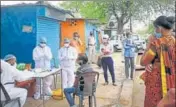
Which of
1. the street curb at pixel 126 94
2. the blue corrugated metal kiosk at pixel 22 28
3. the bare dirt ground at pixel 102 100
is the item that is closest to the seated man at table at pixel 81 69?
the bare dirt ground at pixel 102 100

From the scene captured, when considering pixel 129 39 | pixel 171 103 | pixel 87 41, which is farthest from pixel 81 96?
pixel 87 41

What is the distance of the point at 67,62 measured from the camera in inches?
287

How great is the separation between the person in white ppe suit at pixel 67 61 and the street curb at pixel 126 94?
1.35 meters

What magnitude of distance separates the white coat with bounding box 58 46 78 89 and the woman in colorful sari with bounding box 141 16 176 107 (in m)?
3.80

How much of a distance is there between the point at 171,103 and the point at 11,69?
9.17ft

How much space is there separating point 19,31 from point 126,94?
3291 millimetres

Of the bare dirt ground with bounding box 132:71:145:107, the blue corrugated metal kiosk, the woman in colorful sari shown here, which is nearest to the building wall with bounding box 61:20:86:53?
the bare dirt ground with bounding box 132:71:145:107

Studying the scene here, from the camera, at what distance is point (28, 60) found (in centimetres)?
841

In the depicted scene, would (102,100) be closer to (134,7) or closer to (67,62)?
(67,62)

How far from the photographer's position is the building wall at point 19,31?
A: 816 cm

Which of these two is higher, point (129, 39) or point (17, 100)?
point (129, 39)

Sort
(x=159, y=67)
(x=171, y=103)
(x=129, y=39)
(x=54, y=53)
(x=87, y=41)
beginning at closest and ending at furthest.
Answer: (x=171, y=103)
(x=159, y=67)
(x=129, y=39)
(x=54, y=53)
(x=87, y=41)

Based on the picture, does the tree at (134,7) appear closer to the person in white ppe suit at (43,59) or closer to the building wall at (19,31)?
the building wall at (19,31)

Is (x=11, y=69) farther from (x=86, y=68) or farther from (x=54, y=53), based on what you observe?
(x=54, y=53)
